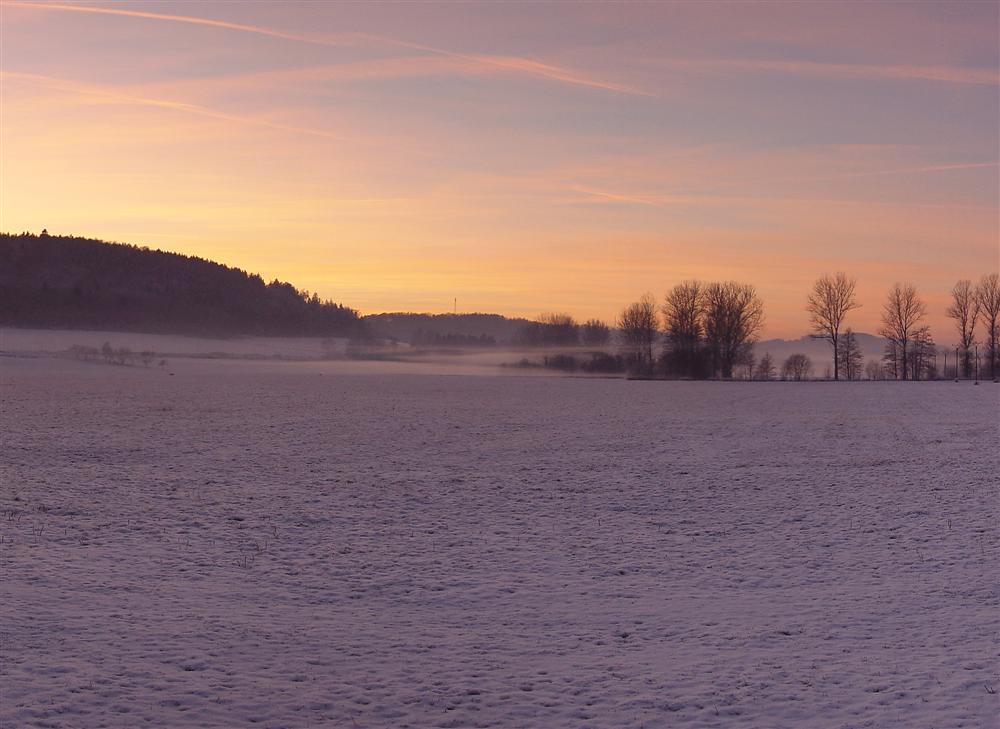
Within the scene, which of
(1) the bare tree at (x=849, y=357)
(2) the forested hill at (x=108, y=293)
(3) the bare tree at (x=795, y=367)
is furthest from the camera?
(2) the forested hill at (x=108, y=293)

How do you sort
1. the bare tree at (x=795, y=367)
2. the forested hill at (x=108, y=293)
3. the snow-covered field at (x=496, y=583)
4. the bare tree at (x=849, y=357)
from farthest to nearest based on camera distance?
the forested hill at (x=108, y=293) → the bare tree at (x=795, y=367) → the bare tree at (x=849, y=357) → the snow-covered field at (x=496, y=583)

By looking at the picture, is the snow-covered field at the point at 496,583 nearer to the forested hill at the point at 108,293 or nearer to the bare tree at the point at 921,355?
the bare tree at the point at 921,355

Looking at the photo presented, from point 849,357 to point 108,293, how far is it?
143 metres

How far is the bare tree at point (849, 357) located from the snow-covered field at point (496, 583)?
8622 cm

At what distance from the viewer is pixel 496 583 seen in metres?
15.4

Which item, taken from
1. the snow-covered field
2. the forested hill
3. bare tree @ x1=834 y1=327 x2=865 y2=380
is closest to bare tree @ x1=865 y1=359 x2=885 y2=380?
bare tree @ x1=834 y1=327 x2=865 y2=380

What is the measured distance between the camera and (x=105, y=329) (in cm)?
17325

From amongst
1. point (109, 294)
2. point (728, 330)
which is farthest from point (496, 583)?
point (109, 294)

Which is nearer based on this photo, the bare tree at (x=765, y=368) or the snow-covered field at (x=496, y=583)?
the snow-covered field at (x=496, y=583)

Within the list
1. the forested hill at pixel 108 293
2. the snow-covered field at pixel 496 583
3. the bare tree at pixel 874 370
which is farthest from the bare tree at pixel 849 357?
the forested hill at pixel 108 293

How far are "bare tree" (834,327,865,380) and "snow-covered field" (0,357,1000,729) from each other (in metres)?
86.2

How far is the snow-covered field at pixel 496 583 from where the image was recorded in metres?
10.3

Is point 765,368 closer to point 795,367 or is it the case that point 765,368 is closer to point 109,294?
point 795,367

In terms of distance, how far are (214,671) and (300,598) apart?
3412 millimetres
